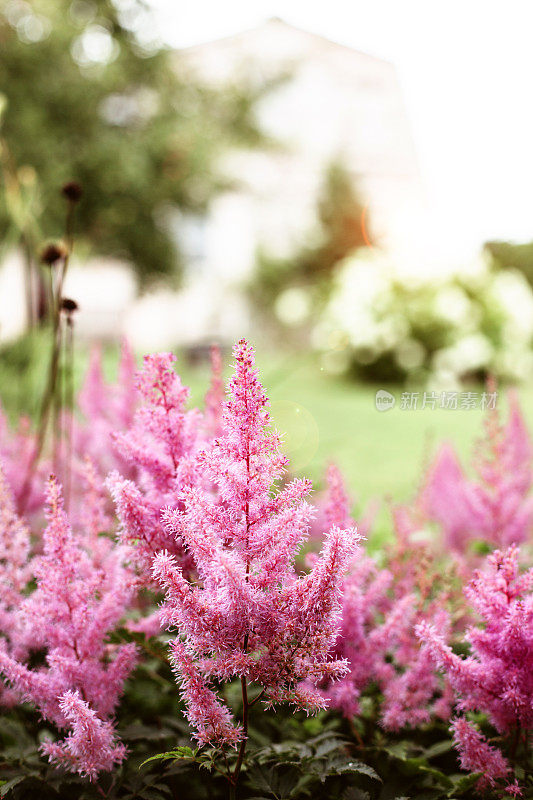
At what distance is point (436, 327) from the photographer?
14086 mm

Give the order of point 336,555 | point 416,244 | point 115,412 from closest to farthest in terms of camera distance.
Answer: point 336,555 < point 115,412 < point 416,244

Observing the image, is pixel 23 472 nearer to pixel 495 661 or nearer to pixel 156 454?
pixel 156 454

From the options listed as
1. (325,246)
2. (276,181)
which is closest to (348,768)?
(325,246)

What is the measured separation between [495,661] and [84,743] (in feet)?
2.39

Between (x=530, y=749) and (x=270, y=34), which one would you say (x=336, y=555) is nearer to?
(x=530, y=749)

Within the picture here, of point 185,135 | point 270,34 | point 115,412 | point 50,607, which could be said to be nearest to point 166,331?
point 185,135

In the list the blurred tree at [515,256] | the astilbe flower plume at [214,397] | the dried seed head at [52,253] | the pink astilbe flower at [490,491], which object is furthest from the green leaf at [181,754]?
the blurred tree at [515,256]

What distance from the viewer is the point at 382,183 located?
2650cm

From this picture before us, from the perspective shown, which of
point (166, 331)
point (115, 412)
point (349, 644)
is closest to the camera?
point (349, 644)

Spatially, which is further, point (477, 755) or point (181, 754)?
point (477, 755)

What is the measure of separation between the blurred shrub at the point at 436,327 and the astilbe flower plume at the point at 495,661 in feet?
41.8

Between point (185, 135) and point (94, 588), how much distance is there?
13.6 meters

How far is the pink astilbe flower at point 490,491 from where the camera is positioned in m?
2.21

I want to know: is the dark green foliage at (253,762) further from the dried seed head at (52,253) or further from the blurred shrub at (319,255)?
the blurred shrub at (319,255)
